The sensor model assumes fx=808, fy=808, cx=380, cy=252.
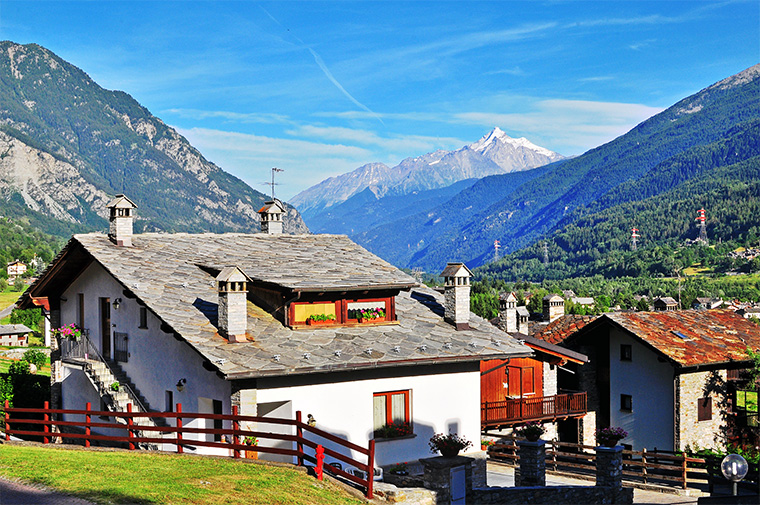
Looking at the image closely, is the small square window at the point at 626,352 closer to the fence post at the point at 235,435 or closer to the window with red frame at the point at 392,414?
the window with red frame at the point at 392,414

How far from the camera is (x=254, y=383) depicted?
2120 centimetres

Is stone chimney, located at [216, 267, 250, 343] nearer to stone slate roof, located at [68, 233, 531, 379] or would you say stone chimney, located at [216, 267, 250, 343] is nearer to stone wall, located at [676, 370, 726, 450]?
stone slate roof, located at [68, 233, 531, 379]

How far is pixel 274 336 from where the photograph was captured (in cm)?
2306

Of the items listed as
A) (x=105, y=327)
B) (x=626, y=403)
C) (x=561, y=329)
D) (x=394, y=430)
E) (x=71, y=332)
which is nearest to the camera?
(x=394, y=430)

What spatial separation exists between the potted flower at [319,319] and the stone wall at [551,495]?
271 inches

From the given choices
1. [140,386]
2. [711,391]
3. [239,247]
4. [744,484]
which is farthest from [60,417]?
[711,391]

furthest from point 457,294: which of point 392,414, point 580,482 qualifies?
point 580,482

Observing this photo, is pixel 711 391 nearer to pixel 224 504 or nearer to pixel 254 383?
pixel 254 383

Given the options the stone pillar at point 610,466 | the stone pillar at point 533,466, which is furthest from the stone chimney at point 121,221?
the stone pillar at point 610,466

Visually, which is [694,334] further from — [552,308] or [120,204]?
[120,204]

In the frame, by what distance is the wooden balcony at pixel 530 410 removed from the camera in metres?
34.9

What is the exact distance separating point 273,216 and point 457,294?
375 inches

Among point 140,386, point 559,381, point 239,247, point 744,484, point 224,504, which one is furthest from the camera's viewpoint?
point 559,381

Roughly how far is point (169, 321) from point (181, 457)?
4.52 m
